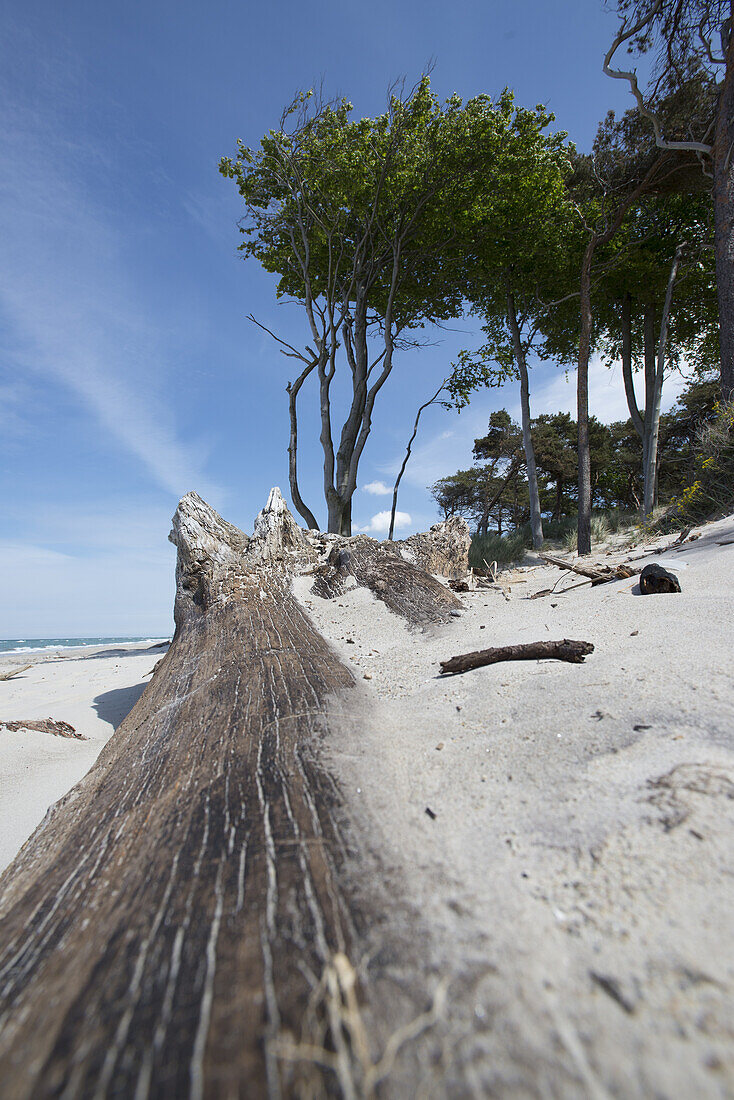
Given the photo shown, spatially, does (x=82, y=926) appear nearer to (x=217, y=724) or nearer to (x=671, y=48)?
(x=217, y=724)

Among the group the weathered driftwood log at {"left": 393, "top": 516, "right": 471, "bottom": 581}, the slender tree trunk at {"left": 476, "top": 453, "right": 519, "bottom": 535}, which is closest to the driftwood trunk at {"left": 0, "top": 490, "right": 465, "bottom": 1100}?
the weathered driftwood log at {"left": 393, "top": 516, "right": 471, "bottom": 581}

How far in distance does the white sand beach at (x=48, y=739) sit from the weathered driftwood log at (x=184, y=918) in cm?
97

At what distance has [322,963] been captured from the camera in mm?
780

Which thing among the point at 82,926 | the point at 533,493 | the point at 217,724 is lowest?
the point at 82,926

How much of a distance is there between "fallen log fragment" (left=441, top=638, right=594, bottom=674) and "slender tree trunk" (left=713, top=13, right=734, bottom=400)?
7.51 metres

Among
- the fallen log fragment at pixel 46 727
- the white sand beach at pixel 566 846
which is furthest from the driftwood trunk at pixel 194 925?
the fallen log fragment at pixel 46 727

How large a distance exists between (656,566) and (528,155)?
1121 cm

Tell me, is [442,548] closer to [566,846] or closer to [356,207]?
[566,846]

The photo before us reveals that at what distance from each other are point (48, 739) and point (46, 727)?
27 centimetres

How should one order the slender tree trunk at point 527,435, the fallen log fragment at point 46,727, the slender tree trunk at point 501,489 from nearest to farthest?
the fallen log fragment at point 46,727
the slender tree trunk at point 527,435
the slender tree trunk at point 501,489

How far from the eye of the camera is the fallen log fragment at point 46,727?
3.62 m

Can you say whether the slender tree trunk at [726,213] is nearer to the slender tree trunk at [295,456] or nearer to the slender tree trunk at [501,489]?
the slender tree trunk at [295,456]

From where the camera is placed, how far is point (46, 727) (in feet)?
12.1

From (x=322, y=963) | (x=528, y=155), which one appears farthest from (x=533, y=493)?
(x=322, y=963)
